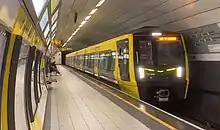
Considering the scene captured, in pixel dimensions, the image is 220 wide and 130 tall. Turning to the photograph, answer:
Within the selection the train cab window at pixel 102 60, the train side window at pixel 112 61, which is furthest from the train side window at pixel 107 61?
the train side window at pixel 112 61

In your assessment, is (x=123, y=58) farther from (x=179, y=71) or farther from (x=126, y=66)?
(x=179, y=71)

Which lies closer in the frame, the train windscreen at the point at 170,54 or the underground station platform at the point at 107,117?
the underground station platform at the point at 107,117

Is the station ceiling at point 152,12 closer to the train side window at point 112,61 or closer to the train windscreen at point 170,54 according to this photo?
the train windscreen at point 170,54

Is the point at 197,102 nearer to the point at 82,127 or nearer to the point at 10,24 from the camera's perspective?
the point at 82,127

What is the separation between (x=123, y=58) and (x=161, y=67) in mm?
1748

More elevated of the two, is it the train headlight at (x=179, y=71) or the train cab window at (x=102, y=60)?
the train cab window at (x=102, y=60)

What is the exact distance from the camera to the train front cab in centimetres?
1280

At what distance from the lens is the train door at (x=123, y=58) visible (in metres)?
13.5

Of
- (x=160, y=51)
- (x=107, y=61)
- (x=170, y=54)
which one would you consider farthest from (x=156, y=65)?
(x=107, y=61)

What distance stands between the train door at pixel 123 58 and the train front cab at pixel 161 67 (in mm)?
687

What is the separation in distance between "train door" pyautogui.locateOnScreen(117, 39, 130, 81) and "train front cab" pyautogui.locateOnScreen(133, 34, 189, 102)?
69cm

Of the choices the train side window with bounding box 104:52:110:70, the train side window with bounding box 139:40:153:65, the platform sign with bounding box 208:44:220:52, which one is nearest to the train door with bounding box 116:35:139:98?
the train side window with bounding box 139:40:153:65

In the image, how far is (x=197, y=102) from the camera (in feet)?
54.6

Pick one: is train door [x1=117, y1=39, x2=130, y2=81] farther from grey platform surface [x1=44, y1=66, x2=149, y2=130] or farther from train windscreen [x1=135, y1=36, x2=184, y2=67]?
grey platform surface [x1=44, y1=66, x2=149, y2=130]
